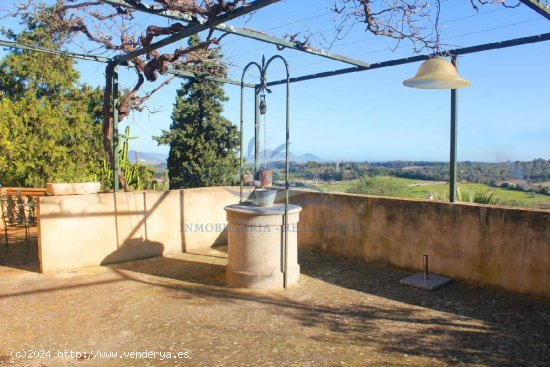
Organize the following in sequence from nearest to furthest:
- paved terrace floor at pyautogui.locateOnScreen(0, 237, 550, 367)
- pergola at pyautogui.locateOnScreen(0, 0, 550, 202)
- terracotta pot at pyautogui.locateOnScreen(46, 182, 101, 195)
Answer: paved terrace floor at pyautogui.locateOnScreen(0, 237, 550, 367)
pergola at pyautogui.locateOnScreen(0, 0, 550, 202)
terracotta pot at pyautogui.locateOnScreen(46, 182, 101, 195)

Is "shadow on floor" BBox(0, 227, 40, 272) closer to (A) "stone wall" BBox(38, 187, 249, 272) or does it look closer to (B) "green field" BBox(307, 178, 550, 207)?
(A) "stone wall" BBox(38, 187, 249, 272)

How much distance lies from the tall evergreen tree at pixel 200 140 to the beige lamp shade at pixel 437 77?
1268cm

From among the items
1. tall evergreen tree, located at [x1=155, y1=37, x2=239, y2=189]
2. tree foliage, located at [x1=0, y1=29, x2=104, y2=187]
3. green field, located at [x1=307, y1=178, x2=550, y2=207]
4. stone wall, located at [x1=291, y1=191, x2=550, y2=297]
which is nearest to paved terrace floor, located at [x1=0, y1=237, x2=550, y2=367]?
stone wall, located at [x1=291, y1=191, x2=550, y2=297]

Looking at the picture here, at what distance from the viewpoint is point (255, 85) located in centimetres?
870

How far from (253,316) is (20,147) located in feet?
32.3

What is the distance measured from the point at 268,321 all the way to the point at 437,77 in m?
2.86

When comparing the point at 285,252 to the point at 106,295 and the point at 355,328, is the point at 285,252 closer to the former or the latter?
the point at 355,328

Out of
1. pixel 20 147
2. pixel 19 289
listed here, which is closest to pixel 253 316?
pixel 19 289

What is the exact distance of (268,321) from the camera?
427 centimetres

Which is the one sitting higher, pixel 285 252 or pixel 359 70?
pixel 359 70

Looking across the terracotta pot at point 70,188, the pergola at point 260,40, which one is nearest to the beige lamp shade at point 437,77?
the pergola at point 260,40

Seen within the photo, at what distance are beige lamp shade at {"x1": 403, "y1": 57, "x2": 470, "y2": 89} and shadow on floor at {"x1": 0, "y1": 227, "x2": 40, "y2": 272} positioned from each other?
573cm

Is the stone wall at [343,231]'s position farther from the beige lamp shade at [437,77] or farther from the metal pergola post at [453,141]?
the beige lamp shade at [437,77]

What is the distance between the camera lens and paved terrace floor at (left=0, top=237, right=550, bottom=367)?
11.4ft
